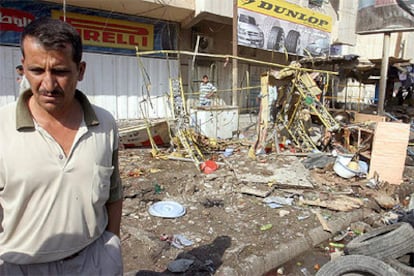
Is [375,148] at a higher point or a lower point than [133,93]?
lower

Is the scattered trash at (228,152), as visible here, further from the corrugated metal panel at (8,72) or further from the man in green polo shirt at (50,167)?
the man in green polo shirt at (50,167)

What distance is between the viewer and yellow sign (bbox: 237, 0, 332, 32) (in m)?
10.6

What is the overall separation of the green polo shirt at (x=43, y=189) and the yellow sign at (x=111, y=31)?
853 centimetres

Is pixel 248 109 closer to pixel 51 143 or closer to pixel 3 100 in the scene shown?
pixel 3 100

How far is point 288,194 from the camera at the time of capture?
5184 millimetres

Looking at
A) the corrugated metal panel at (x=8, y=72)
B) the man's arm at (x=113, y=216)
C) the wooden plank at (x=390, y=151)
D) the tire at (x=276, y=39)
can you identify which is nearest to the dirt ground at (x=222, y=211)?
the wooden plank at (x=390, y=151)

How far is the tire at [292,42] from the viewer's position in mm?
12547

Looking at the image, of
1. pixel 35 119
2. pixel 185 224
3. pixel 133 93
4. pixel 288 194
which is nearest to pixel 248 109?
pixel 133 93

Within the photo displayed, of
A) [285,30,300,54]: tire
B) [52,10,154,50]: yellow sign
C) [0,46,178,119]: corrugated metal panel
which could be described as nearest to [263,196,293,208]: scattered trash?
[0,46,178,119]: corrugated metal panel

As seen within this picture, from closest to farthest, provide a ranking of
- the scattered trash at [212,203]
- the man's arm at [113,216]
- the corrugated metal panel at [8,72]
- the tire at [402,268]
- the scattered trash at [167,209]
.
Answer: the man's arm at [113,216] < the tire at [402,268] < the scattered trash at [167,209] < the scattered trash at [212,203] < the corrugated metal panel at [8,72]

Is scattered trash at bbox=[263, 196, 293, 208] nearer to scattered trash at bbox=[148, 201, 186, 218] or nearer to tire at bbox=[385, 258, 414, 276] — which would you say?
scattered trash at bbox=[148, 201, 186, 218]

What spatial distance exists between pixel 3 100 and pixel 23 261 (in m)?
8.41

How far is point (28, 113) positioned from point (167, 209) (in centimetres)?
338

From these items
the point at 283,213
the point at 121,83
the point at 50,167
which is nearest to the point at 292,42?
the point at 121,83
